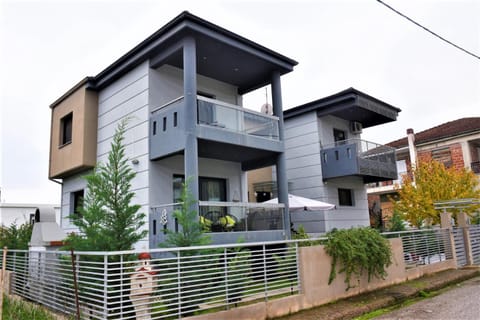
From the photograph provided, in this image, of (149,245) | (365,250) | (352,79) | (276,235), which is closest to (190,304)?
(365,250)

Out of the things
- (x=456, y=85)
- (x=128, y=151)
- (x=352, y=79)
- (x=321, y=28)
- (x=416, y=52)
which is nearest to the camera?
(x=321, y=28)

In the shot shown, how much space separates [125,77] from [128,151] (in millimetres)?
2508

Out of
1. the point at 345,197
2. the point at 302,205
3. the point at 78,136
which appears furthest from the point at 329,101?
the point at 78,136

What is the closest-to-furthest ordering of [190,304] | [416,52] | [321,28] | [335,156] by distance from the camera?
[190,304]
[321,28]
[416,52]
[335,156]

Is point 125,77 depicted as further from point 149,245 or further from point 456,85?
point 456,85

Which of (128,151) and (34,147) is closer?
(128,151)

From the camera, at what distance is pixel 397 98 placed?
2125 cm

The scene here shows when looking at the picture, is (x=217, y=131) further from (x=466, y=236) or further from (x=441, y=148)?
(x=441, y=148)

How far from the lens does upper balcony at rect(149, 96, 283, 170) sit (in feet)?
32.6

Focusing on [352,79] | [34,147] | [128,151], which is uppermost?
[352,79]

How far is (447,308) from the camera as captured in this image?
7.17 metres

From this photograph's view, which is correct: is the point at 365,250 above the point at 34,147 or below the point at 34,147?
below

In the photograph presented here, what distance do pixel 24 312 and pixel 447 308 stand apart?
26.2 feet

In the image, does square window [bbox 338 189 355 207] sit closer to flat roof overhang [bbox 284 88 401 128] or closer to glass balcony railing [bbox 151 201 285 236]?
flat roof overhang [bbox 284 88 401 128]
